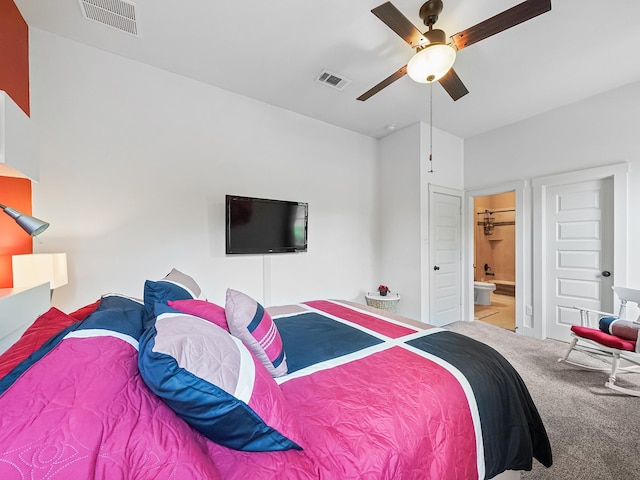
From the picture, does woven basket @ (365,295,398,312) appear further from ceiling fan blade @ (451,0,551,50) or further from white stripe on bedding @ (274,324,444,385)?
ceiling fan blade @ (451,0,551,50)

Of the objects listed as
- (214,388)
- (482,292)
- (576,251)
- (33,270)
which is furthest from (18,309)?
(482,292)

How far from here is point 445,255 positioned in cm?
399

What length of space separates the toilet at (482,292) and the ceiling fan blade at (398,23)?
4.67 metres

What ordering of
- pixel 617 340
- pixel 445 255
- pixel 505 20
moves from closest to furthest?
pixel 505 20
pixel 617 340
pixel 445 255

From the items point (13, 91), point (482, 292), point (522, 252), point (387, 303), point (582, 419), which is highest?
point (13, 91)

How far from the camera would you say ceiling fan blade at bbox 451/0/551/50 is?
145 cm

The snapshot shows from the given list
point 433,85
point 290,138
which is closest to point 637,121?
point 433,85

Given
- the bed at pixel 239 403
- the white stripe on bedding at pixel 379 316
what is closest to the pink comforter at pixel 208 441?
the bed at pixel 239 403

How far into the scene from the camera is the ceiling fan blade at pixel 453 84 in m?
2.07

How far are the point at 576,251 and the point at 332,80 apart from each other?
11.8 feet

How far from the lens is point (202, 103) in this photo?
108 inches

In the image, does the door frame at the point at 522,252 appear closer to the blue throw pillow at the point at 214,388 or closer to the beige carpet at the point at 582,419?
the beige carpet at the point at 582,419

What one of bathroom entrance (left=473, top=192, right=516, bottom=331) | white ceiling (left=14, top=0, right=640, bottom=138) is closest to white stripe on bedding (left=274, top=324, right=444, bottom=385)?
white ceiling (left=14, top=0, right=640, bottom=138)

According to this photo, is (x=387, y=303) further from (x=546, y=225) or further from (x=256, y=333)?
(x=256, y=333)
